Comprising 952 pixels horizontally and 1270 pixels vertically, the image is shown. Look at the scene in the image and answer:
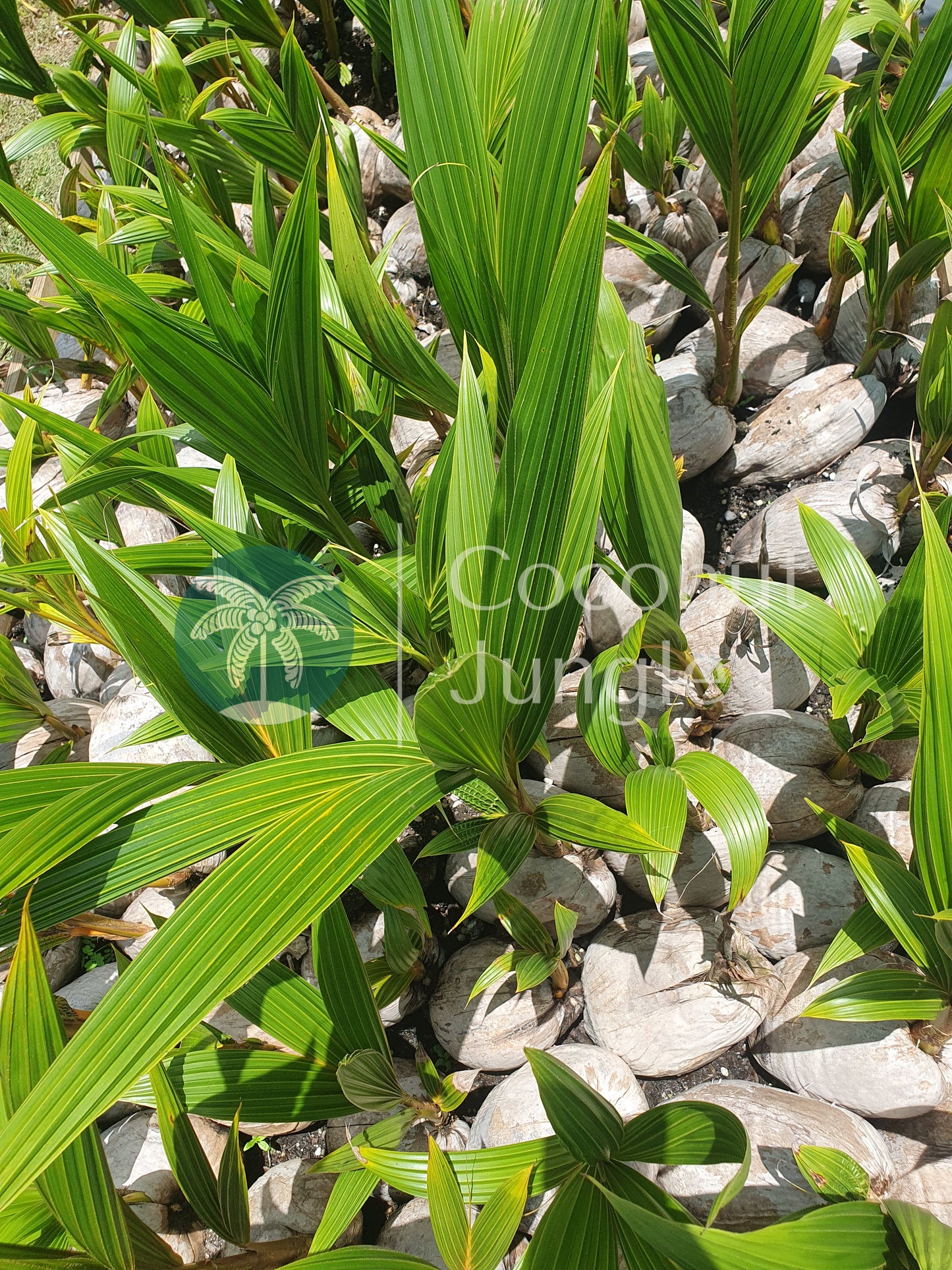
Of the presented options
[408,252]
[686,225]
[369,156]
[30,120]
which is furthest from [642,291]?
[30,120]

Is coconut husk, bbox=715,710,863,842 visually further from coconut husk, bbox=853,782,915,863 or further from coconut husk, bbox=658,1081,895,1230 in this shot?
coconut husk, bbox=658,1081,895,1230

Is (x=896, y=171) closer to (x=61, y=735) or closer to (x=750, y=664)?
(x=750, y=664)


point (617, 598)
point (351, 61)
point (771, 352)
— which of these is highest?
point (351, 61)

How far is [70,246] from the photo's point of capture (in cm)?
79

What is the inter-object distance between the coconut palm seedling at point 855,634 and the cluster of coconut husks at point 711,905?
122mm

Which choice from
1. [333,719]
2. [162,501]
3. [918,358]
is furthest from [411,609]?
[918,358]

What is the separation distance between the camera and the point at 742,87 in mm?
902

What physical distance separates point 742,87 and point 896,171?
0.23 metres

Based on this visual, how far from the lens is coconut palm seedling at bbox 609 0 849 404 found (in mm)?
860

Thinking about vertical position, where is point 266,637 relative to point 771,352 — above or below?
below

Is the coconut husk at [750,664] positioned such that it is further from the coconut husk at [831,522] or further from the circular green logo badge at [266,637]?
the circular green logo badge at [266,637]

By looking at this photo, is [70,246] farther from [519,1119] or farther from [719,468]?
[519,1119]

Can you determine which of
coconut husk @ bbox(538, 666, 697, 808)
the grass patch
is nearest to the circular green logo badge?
coconut husk @ bbox(538, 666, 697, 808)

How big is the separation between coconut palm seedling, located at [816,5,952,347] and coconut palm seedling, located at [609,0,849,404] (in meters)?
0.11
